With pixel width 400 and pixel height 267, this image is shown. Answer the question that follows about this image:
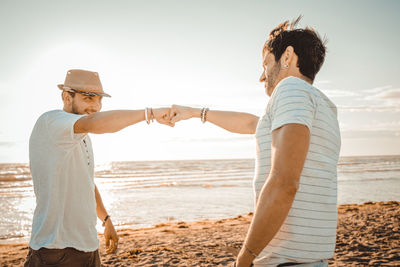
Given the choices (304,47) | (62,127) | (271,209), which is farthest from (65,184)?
(304,47)

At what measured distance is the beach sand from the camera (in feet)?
16.8

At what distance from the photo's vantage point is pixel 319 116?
1277 mm

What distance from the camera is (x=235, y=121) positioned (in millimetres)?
2195

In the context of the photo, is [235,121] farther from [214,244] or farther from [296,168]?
[214,244]

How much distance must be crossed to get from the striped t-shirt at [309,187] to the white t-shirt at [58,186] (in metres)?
1.39

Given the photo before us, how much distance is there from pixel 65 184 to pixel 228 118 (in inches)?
52.2

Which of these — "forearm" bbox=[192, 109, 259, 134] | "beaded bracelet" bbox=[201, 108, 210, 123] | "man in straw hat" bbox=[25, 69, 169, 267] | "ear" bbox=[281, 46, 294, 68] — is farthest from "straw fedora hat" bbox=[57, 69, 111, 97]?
"ear" bbox=[281, 46, 294, 68]

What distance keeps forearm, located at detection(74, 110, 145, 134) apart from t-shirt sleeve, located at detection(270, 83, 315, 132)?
1.03 metres

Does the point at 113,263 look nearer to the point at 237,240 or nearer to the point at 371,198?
the point at 237,240

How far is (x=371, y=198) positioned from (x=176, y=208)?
8780 millimetres

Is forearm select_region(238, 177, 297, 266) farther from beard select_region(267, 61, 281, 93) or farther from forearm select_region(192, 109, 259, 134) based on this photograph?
forearm select_region(192, 109, 259, 134)

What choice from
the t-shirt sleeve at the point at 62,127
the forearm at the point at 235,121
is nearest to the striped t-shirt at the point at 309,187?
the forearm at the point at 235,121

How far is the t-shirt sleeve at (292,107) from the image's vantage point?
117 cm

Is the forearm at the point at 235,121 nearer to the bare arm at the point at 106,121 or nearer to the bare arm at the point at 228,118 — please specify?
the bare arm at the point at 228,118
